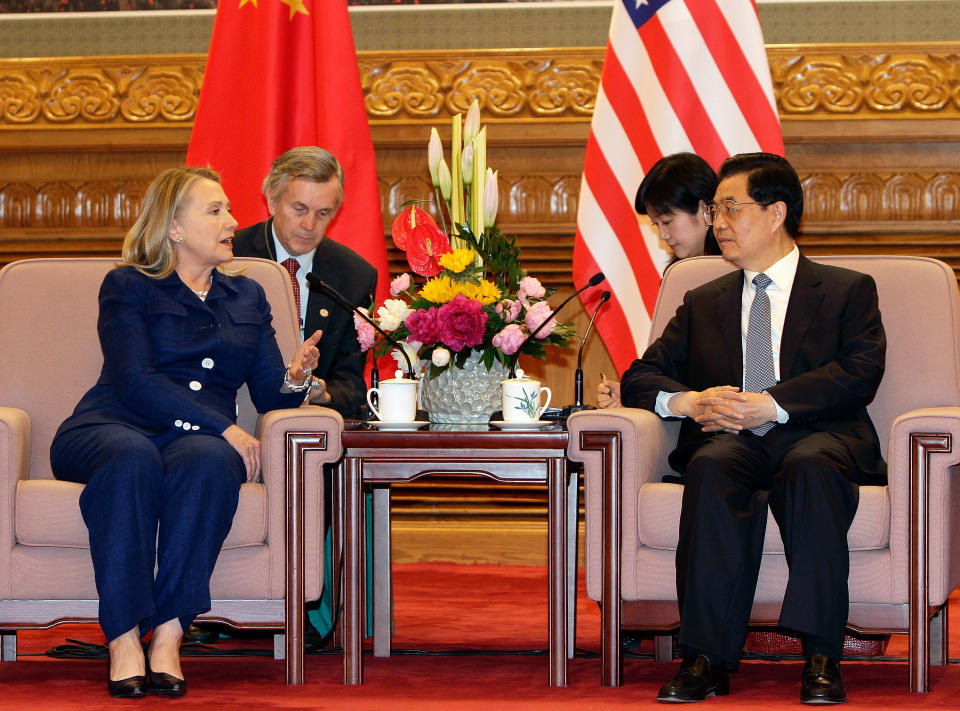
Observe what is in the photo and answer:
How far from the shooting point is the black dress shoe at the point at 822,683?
245cm

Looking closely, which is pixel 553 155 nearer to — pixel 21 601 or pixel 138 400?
pixel 138 400

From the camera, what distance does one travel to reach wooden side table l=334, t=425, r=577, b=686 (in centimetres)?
275

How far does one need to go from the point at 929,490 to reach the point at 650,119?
1974 millimetres

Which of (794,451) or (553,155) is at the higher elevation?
(553,155)

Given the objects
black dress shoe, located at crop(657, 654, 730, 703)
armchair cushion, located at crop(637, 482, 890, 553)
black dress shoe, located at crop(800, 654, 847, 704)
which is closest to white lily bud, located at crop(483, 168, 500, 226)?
armchair cushion, located at crop(637, 482, 890, 553)

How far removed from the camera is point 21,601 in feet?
8.75

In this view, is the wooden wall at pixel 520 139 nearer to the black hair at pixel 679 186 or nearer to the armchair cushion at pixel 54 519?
the black hair at pixel 679 186

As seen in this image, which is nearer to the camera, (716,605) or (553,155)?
(716,605)

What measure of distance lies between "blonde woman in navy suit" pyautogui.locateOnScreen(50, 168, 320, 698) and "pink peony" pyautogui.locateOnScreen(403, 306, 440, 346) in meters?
0.26

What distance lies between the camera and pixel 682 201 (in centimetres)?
351

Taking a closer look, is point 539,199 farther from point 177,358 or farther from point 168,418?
point 168,418

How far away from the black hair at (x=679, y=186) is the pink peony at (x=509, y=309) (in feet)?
2.55

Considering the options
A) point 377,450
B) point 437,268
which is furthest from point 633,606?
point 437,268

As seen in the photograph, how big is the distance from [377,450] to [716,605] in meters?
0.85
